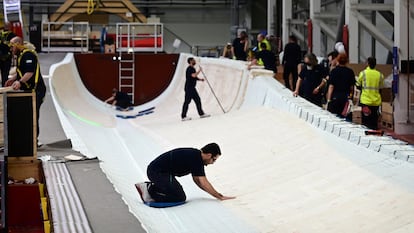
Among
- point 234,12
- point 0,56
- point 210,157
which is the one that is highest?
point 234,12

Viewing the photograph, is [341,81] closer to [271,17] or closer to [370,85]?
[370,85]

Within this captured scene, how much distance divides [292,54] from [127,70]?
9062 mm

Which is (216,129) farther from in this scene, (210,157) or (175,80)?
(175,80)

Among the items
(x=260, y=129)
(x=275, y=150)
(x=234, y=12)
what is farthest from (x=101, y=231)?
(x=234, y=12)

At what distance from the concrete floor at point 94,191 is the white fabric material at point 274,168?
0.27 metres

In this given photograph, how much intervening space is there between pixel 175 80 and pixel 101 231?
56.5 ft

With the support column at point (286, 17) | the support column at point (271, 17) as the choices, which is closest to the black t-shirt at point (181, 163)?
the support column at point (286, 17)

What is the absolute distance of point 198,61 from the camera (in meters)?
20.6

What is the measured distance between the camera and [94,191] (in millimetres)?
7250

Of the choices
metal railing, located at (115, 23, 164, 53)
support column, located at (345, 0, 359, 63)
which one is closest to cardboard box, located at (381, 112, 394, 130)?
support column, located at (345, 0, 359, 63)

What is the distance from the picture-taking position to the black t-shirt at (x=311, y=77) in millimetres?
11445

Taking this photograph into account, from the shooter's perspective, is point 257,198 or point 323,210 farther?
point 257,198

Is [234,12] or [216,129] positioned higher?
[234,12]

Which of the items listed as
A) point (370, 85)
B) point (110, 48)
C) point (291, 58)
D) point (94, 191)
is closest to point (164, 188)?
point (94, 191)
